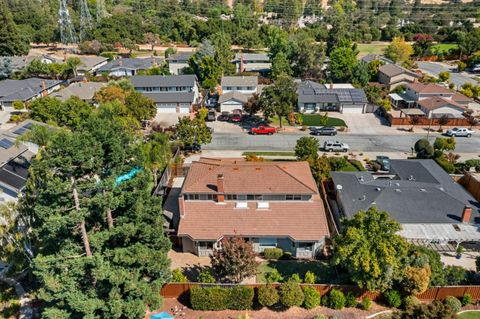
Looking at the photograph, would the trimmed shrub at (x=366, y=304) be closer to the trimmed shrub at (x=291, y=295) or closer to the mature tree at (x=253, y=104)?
the trimmed shrub at (x=291, y=295)

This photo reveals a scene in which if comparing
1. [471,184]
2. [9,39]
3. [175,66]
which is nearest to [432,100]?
[471,184]

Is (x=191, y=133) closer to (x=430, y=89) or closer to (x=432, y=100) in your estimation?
(x=432, y=100)

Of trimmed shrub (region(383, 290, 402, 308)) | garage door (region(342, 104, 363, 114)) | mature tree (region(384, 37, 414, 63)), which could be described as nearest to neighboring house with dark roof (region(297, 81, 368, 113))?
garage door (region(342, 104, 363, 114))

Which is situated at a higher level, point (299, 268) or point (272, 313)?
point (299, 268)

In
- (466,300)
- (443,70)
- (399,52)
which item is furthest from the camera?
(443,70)

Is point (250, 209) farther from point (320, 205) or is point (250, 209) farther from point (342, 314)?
point (342, 314)

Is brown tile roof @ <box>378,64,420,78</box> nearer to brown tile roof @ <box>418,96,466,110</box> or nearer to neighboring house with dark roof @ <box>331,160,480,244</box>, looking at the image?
brown tile roof @ <box>418,96,466,110</box>
